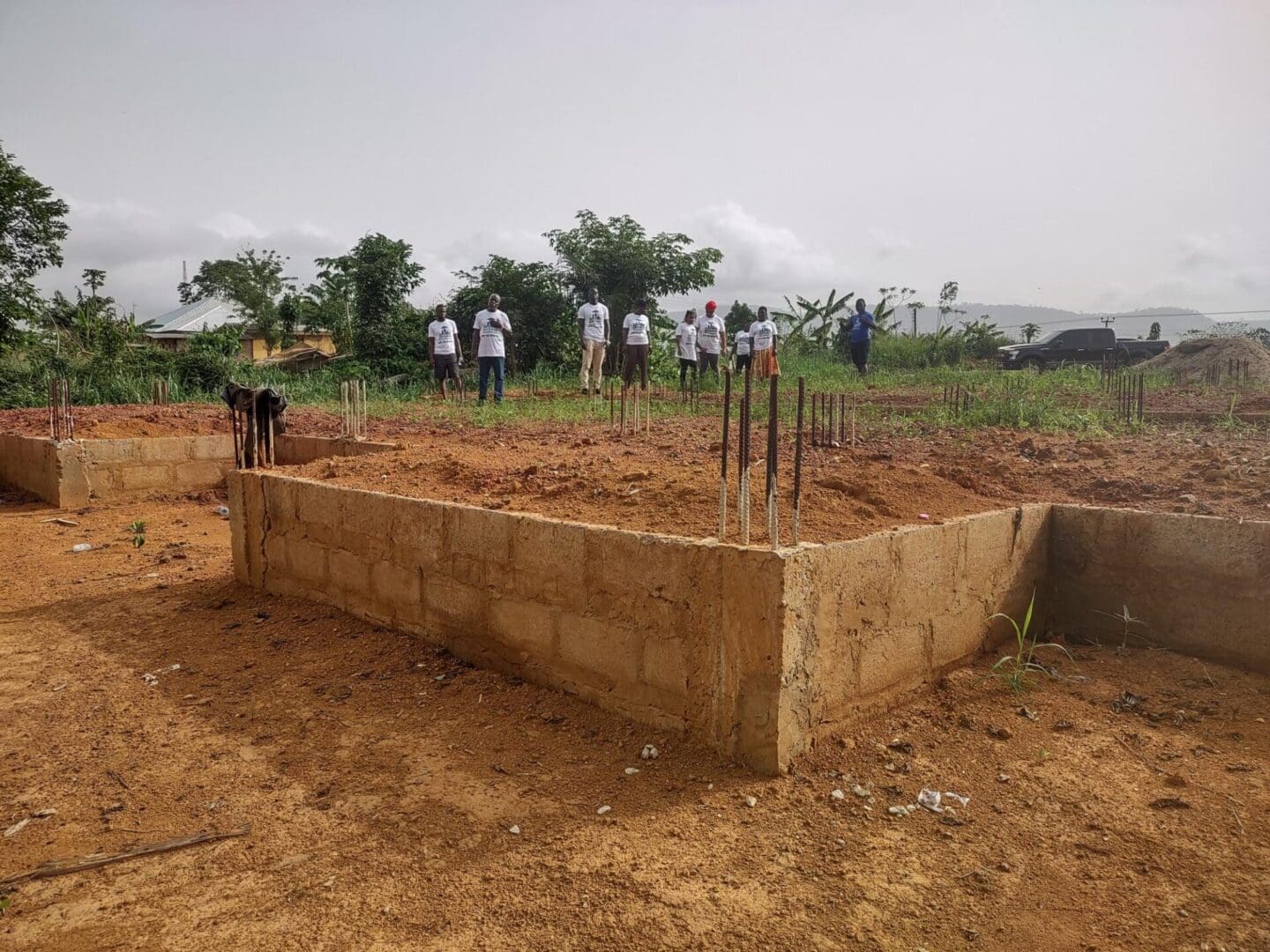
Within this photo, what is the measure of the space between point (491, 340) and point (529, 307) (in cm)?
640

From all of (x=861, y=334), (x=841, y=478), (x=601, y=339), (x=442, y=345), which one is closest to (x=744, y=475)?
(x=841, y=478)

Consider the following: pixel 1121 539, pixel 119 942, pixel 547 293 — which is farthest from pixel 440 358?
pixel 119 942

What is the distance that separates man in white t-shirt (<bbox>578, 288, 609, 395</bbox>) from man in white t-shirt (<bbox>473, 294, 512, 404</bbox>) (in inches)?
51.6

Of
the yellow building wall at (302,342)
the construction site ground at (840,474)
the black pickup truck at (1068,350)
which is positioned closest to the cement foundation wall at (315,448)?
the construction site ground at (840,474)

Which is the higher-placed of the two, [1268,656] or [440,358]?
[440,358]

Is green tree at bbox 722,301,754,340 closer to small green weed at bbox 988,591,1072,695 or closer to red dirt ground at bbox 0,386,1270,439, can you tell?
red dirt ground at bbox 0,386,1270,439

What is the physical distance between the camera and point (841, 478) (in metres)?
4.55

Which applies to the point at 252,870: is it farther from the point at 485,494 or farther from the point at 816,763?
the point at 485,494

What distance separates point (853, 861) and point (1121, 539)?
249 centimetres

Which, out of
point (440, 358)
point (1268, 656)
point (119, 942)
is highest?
point (440, 358)

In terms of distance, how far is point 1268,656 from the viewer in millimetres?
3816

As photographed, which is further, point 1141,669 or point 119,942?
point 1141,669

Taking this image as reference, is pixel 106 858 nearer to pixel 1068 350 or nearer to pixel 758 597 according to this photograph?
pixel 758 597

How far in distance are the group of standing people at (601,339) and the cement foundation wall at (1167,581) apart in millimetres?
6685
